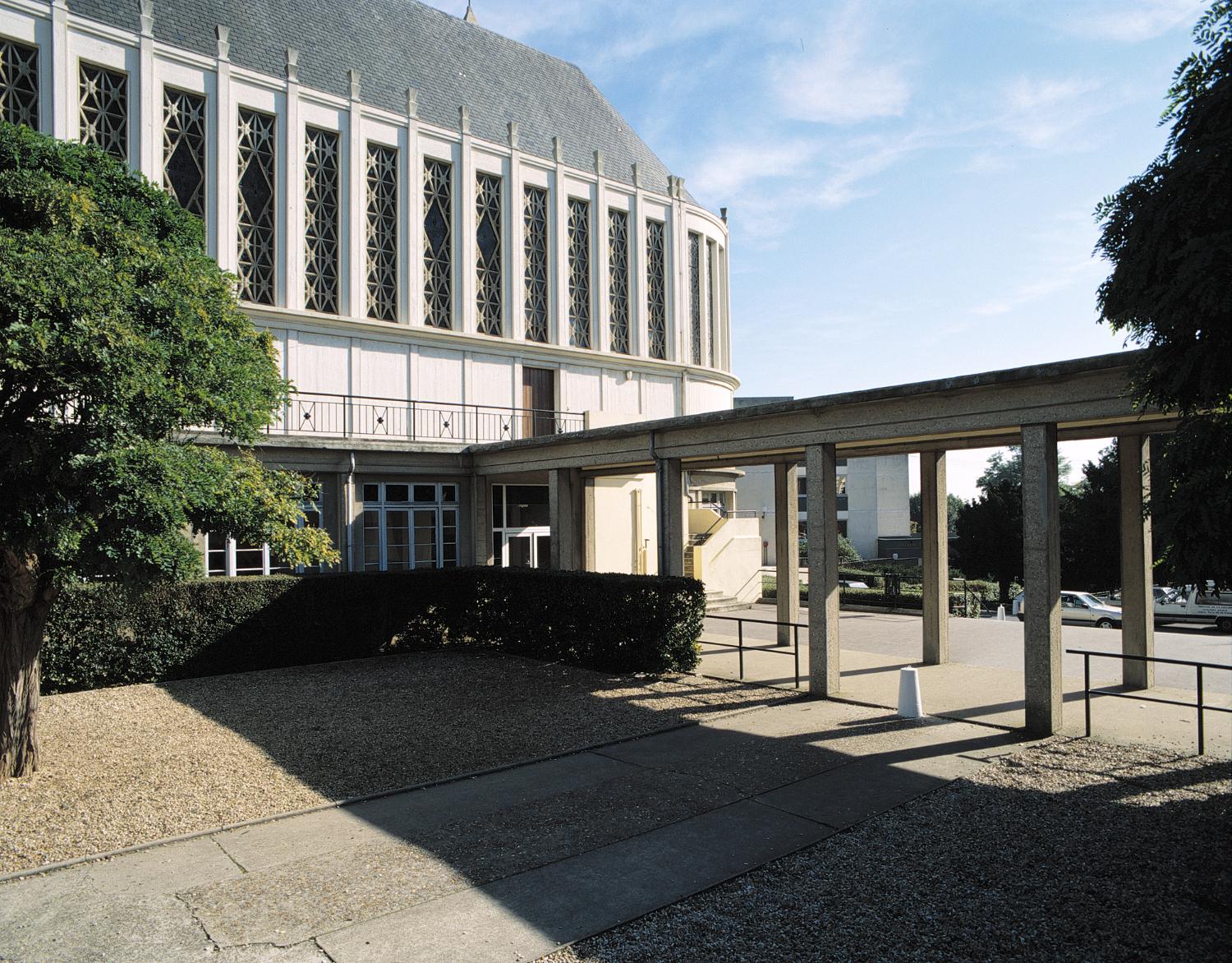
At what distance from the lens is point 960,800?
7.18 meters

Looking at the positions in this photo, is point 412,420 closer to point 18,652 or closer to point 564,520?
point 564,520

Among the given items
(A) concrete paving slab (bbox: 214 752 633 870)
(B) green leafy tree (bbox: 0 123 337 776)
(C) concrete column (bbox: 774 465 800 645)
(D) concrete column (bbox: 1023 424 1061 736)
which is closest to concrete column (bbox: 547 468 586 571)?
(C) concrete column (bbox: 774 465 800 645)

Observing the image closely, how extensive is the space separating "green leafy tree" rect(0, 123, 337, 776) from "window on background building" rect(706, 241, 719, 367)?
77.1 feet

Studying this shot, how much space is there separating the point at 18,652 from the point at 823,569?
914cm

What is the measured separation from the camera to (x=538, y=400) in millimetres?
25922

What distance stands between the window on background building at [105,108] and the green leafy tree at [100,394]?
43.9ft

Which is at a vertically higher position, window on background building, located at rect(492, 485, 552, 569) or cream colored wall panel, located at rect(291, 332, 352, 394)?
cream colored wall panel, located at rect(291, 332, 352, 394)

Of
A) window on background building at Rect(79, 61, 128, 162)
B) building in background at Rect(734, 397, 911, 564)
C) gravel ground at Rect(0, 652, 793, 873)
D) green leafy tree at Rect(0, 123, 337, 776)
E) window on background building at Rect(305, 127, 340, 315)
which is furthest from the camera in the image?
building in background at Rect(734, 397, 911, 564)

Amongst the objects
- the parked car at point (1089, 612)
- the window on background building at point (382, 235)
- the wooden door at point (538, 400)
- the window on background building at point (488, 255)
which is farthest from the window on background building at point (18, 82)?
the parked car at point (1089, 612)

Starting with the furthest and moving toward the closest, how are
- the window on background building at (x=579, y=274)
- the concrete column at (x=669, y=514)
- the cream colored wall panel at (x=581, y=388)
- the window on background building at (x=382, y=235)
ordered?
the window on background building at (x=579, y=274), the cream colored wall panel at (x=581, y=388), the window on background building at (x=382, y=235), the concrete column at (x=669, y=514)

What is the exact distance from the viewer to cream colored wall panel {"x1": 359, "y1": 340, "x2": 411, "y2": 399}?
2231 cm

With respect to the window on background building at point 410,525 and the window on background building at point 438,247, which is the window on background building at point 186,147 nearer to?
the window on background building at point 438,247

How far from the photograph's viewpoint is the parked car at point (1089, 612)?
24.3 m

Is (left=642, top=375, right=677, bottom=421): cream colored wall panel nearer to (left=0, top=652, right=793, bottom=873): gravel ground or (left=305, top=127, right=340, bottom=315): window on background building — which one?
(left=305, top=127, right=340, bottom=315): window on background building
